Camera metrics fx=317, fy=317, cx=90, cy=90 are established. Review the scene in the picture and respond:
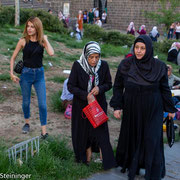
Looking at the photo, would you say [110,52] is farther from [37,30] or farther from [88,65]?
[88,65]

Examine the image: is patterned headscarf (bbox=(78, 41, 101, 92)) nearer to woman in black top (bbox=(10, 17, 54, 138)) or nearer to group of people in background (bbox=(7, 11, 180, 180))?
group of people in background (bbox=(7, 11, 180, 180))

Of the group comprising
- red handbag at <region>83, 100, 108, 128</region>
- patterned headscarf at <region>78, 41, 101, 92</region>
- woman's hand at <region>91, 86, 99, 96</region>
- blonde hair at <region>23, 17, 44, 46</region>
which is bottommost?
red handbag at <region>83, 100, 108, 128</region>

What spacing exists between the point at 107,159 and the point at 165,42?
14695 mm

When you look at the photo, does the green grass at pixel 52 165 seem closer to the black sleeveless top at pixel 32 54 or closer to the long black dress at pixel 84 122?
the long black dress at pixel 84 122

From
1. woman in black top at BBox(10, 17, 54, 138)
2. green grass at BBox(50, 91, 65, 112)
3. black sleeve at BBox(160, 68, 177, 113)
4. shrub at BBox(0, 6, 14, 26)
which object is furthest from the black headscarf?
shrub at BBox(0, 6, 14, 26)

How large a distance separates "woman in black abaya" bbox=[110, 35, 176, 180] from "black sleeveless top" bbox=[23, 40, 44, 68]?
4.34 ft

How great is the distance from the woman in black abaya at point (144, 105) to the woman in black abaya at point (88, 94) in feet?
0.83

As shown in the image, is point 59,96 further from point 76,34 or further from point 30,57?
point 76,34

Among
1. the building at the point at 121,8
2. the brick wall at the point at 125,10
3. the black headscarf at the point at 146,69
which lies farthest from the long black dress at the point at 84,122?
the brick wall at the point at 125,10

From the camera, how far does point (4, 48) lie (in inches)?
442

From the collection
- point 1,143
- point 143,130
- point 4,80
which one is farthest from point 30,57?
point 4,80

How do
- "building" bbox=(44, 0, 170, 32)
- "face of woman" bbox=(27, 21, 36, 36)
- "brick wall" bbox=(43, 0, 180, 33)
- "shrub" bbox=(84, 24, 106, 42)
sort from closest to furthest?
"face of woman" bbox=(27, 21, 36, 36) → "shrub" bbox=(84, 24, 106, 42) → "brick wall" bbox=(43, 0, 180, 33) → "building" bbox=(44, 0, 170, 32)

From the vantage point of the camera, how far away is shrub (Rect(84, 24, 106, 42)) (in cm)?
1892

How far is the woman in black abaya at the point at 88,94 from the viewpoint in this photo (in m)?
4.12
